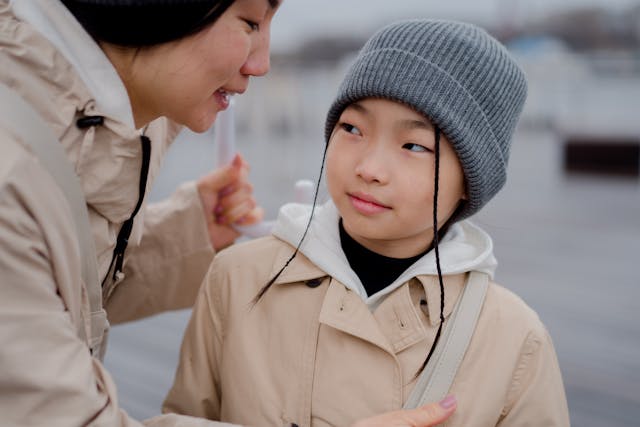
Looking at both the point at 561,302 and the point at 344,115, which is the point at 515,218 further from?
the point at 344,115

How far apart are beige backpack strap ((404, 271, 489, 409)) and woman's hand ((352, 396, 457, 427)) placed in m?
0.04

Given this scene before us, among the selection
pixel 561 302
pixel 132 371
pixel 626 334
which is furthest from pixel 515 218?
pixel 132 371

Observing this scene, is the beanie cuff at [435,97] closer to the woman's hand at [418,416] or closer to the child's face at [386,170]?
the child's face at [386,170]

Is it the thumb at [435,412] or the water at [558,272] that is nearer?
the thumb at [435,412]

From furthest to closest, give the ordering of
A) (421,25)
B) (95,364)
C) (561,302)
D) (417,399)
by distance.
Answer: (561,302), (421,25), (417,399), (95,364)

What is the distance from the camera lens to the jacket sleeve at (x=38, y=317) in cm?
Result: 89

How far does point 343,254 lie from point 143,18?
566 mm

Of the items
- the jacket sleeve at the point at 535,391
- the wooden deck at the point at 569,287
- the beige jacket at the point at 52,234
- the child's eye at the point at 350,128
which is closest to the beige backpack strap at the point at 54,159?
the beige jacket at the point at 52,234

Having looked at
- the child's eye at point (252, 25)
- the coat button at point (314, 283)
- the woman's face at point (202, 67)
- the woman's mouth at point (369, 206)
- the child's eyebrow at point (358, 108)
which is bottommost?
the coat button at point (314, 283)

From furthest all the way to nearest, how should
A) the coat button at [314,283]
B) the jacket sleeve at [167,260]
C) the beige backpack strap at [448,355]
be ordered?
the jacket sleeve at [167,260] < the coat button at [314,283] < the beige backpack strap at [448,355]

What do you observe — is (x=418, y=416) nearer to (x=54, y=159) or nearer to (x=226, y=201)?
(x=54, y=159)

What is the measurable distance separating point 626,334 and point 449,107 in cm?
258

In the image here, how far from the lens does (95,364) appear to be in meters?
1.05

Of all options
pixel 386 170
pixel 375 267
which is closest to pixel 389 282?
pixel 375 267
